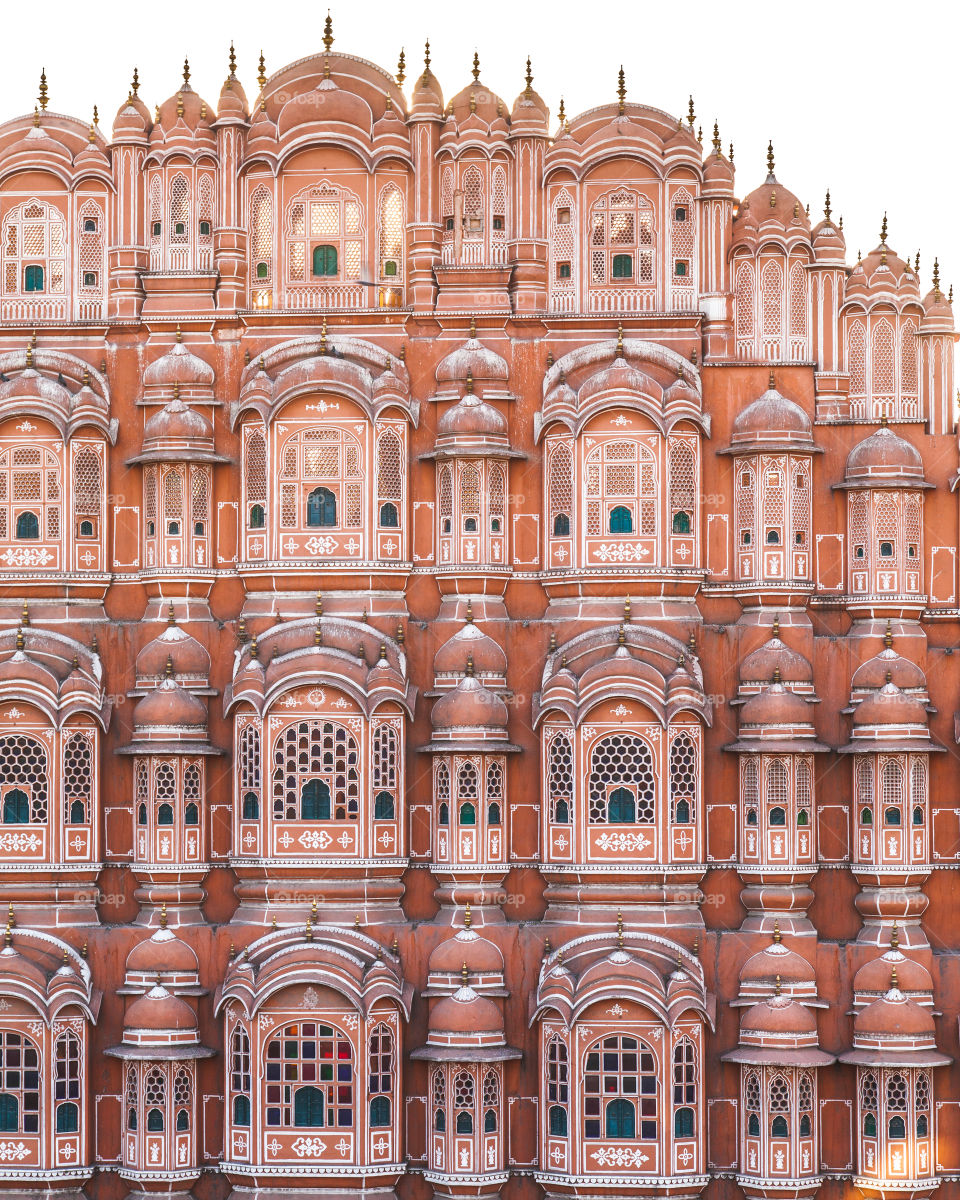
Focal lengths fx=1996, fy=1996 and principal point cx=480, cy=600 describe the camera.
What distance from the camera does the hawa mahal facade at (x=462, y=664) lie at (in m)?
36.4

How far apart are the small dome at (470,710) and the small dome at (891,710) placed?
6.73 metres

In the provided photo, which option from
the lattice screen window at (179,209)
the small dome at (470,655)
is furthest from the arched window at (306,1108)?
the lattice screen window at (179,209)

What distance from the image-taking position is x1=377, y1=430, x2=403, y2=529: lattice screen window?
3791 centimetres

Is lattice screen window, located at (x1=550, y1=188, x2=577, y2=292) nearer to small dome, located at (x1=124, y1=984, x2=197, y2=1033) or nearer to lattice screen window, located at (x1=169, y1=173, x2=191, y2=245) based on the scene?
lattice screen window, located at (x1=169, y1=173, x2=191, y2=245)

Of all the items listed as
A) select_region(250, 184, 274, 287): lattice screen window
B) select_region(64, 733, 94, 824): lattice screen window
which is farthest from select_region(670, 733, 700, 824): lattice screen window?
select_region(250, 184, 274, 287): lattice screen window

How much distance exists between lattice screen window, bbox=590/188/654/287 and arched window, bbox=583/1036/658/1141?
14.5 meters

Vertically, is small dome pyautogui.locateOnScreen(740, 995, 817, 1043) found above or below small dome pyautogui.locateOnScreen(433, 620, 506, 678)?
below

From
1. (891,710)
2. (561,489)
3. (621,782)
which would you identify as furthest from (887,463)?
(621,782)

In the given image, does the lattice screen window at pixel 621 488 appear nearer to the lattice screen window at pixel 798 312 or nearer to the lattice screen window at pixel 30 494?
the lattice screen window at pixel 798 312

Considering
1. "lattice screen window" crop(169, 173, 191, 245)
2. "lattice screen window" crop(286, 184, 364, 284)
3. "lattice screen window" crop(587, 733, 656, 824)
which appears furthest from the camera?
"lattice screen window" crop(169, 173, 191, 245)

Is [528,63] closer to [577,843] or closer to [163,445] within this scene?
[163,445]

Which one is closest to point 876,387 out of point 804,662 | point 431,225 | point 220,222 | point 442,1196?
point 804,662

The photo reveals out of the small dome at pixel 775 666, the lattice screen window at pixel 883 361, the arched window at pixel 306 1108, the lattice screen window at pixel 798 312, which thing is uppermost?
the lattice screen window at pixel 798 312

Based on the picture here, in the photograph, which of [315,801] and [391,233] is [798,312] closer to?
[391,233]
